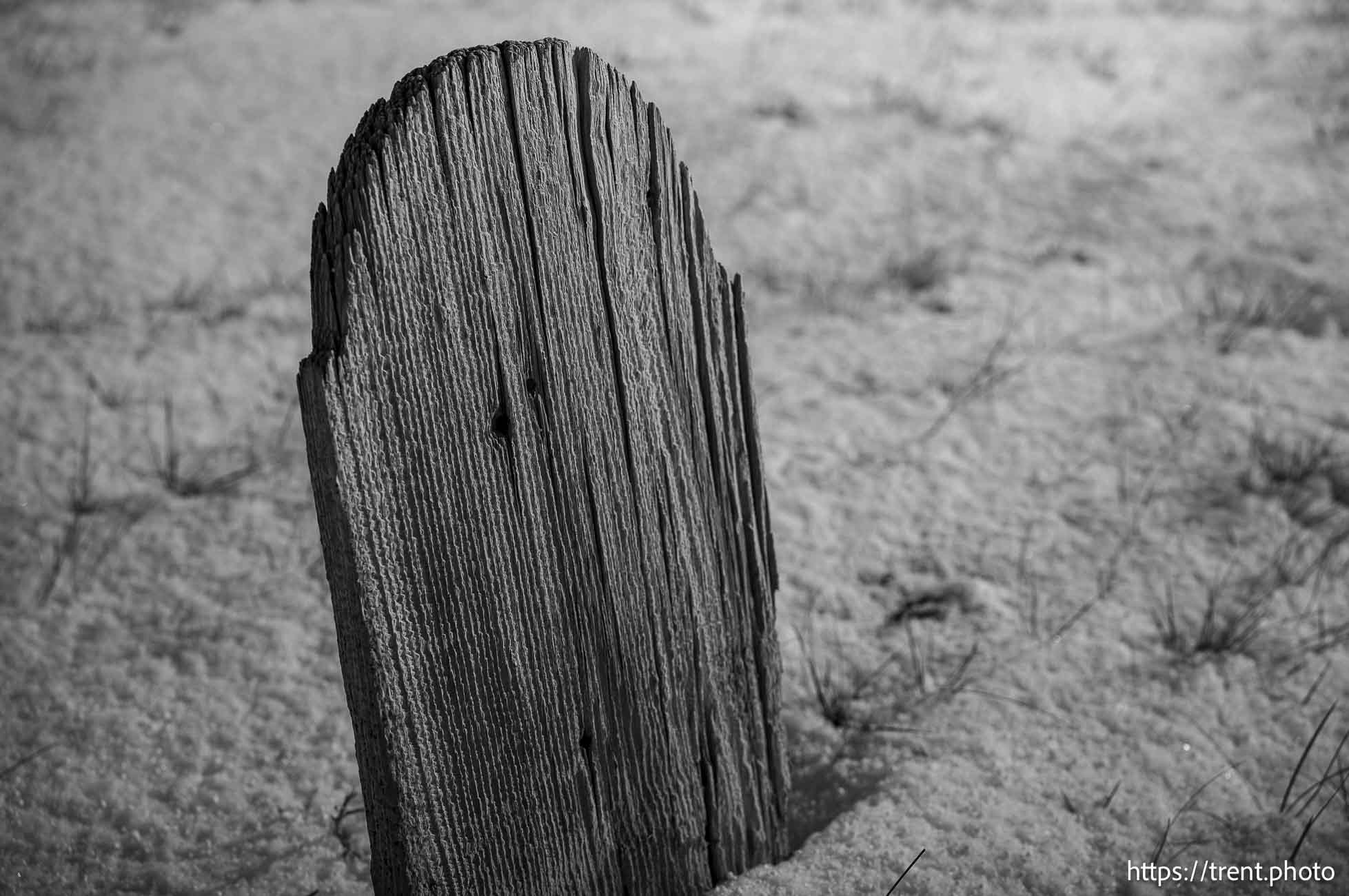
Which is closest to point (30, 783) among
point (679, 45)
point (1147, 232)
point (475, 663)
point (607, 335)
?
point (475, 663)

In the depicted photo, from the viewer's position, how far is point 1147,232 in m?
3.79

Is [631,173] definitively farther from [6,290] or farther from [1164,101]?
[1164,101]

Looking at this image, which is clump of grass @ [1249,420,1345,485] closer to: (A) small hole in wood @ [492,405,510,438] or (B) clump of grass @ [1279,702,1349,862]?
(B) clump of grass @ [1279,702,1349,862]

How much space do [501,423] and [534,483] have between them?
9 cm

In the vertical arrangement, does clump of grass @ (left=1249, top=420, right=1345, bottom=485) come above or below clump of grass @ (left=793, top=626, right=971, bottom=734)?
above

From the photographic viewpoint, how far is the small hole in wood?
1.23 metres

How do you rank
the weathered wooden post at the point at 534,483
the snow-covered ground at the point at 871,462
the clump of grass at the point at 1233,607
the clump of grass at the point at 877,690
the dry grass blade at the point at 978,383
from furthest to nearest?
1. the dry grass blade at the point at 978,383
2. the clump of grass at the point at 1233,607
3. the clump of grass at the point at 877,690
4. the snow-covered ground at the point at 871,462
5. the weathered wooden post at the point at 534,483

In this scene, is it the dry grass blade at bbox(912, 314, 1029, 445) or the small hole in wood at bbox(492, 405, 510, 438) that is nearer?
the small hole in wood at bbox(492, 405, 510, 438)

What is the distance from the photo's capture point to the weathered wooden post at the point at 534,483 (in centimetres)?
113

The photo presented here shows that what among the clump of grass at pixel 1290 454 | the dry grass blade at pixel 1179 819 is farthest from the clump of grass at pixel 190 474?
the clump of grass at pixel 1290 454

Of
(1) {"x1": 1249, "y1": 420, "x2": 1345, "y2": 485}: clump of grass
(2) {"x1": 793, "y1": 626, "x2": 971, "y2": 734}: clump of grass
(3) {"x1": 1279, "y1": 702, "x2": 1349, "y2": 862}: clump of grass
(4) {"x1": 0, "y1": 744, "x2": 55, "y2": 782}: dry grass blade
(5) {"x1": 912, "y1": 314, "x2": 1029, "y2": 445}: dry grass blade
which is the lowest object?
(3) {"x1": 1279, "y1": 702, "x2": 1349, "y2": 862}: clump of grass

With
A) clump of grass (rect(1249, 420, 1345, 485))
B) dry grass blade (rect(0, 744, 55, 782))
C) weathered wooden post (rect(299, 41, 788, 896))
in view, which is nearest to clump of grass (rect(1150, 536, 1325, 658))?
clump of grass (rect(1249, 420, 1345, 485))

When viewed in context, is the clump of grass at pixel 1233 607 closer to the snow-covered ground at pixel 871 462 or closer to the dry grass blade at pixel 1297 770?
the snow-covered ground at pixel 871 462

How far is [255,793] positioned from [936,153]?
12.6ft
